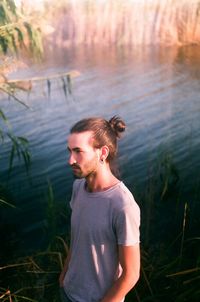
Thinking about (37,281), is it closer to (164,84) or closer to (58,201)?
(58,201)

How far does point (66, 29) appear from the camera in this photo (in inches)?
542

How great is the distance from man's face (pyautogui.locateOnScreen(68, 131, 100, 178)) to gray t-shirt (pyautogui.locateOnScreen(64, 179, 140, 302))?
10 cm

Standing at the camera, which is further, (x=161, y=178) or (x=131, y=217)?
(x=161, y=178)

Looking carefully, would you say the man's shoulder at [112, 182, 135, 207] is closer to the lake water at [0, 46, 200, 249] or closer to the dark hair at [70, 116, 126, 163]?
the dark hair at [70, 116, 126, 163]

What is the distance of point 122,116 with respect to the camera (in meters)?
8.40

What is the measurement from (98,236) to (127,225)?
0.16m

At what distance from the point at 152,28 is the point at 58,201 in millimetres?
9809

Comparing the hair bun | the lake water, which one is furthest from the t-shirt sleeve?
the lake water

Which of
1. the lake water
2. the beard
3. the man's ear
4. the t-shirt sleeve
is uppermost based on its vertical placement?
the man's ear

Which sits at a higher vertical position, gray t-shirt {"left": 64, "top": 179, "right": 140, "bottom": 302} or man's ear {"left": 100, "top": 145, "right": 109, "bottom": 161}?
man's ear {"left": 100, "top": 145, "right": 109, "bottom": 161}

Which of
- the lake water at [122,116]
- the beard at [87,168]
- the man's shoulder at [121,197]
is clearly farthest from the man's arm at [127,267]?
the lake water at [122,116]

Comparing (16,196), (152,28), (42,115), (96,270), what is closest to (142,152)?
(16,196)

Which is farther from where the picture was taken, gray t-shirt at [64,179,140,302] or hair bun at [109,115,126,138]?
hair bun at [109,115,126,138]

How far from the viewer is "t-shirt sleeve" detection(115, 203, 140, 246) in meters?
1.36
